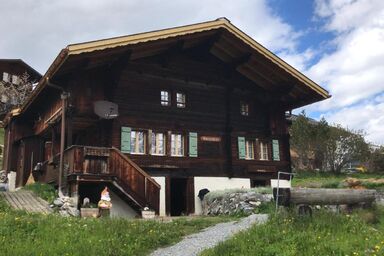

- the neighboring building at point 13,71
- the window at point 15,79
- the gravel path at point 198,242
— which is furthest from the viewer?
the window at point 15,79

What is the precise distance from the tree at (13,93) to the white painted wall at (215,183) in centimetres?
3247

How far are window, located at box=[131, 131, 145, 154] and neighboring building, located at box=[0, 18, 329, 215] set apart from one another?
45mm

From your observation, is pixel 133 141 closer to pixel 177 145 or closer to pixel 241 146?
pixel 177 145

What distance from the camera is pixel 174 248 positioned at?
1052cm

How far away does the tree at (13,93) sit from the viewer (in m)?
48.7

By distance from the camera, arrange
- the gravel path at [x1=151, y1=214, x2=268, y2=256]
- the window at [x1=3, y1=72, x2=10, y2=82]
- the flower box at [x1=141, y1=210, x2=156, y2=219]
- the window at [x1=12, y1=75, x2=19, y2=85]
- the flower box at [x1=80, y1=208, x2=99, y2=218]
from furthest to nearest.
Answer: the window at [x1=12, y1=75, x2=19, y2=85] < the window at [x1=3, y1=72, x2=10, y2=82] < the flower box at [x1=141, y1=210, x2=156, y2=219] < the flower box at [x1=80, y1=208, x2=99, y2=218] < the gravel path at [x1=151, y1=214, x2=268, y2=256]

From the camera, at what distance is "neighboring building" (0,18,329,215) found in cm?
1773

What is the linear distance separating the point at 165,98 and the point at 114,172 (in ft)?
18.6

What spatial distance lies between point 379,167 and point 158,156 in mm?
30473

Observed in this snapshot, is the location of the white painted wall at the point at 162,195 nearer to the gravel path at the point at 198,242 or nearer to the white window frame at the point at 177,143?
the white window frame at the point at 177,143

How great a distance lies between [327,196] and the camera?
1291 centimetres

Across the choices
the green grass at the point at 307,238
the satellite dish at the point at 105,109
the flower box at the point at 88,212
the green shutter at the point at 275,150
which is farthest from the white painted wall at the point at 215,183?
the green grass at the point at 307,238

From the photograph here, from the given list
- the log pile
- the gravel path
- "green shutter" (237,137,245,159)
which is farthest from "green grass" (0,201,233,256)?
"green shutter" (237,137,245,159)

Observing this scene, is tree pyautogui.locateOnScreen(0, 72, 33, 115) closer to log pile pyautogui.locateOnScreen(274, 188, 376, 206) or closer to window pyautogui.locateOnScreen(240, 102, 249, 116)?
window pyautogui.locateOnScreen(240, 102, 249, 116)
